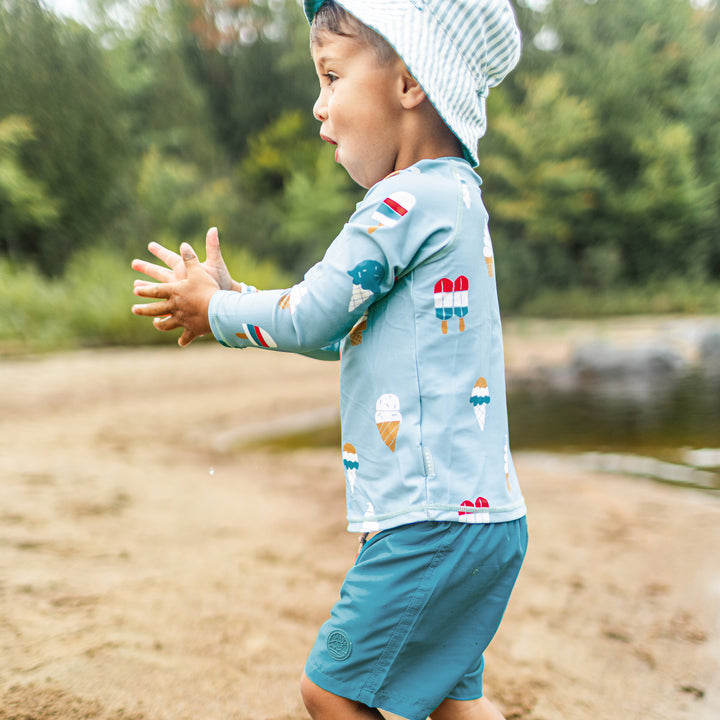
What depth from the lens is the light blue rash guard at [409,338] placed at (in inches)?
46.1

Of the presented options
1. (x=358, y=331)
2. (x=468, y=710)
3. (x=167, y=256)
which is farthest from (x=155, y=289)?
(x=468, y=710)

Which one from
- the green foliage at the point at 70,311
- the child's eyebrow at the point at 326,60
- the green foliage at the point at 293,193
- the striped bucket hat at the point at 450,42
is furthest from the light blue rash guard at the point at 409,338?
the green foliage at the point at 293,193

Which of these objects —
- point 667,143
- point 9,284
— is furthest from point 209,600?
point 667,143

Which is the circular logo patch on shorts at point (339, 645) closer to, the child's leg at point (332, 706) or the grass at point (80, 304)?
the child's leg at point (332, 706)

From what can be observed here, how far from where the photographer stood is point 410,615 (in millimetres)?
1189


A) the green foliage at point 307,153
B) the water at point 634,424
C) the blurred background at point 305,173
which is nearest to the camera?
the water at point 634,424

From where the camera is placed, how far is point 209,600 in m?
2.56

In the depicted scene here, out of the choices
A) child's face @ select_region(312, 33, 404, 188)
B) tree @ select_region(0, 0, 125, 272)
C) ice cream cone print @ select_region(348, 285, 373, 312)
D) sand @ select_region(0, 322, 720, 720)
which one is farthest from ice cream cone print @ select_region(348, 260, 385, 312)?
tree @ select_region(0, 0, 125, 272)

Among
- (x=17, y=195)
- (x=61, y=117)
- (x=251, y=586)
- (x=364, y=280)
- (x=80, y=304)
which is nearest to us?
(x=364, y=280)

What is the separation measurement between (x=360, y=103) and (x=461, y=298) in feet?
1.18

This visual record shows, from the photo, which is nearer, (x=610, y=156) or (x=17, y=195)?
(x=17, y=195)

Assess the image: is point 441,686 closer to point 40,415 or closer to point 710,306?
point 40,415

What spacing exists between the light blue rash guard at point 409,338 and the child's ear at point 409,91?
0.10 metres

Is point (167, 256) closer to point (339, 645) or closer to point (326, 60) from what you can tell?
point (326, 60)
